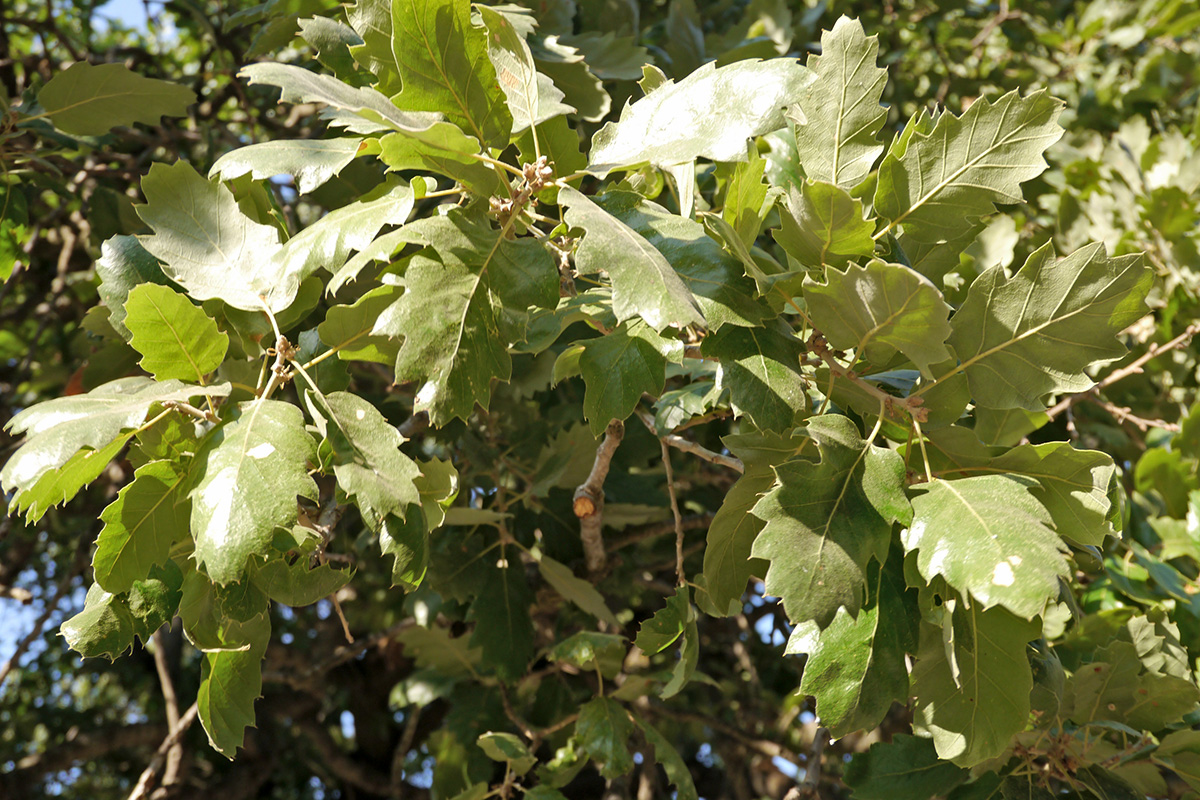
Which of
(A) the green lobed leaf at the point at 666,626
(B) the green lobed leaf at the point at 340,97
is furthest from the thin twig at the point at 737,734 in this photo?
(B) the green lobed leaf at the point at 340,97

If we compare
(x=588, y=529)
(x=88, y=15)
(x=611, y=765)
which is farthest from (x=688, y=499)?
(x=88, y=15)

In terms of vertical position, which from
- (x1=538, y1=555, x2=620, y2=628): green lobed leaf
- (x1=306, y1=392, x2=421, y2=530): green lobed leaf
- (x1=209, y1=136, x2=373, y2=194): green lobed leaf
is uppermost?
(x1=209, y1=136, x2=373, y2=194): green lobed leaf

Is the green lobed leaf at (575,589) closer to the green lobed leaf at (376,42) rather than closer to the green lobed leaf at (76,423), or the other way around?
the green lobed leaf at (76,423)

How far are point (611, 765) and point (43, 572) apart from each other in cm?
336

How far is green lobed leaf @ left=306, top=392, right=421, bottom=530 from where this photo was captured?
1.04 metres

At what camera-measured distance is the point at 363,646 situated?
7.90 feet

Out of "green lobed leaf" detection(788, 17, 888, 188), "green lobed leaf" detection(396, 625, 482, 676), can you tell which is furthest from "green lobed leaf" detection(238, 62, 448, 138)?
"green lobed leaf" detection(396, 625, 482, 676)

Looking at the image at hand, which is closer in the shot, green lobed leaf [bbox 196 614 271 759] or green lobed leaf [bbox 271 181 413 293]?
green lobed leaf [bbox 271 181 413 293]

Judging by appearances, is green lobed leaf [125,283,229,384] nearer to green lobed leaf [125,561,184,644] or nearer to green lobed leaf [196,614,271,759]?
green lobed leaf [125,561,184,644]

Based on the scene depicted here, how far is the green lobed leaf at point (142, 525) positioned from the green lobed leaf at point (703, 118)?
0.66 m

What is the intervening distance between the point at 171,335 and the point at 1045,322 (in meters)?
1.11

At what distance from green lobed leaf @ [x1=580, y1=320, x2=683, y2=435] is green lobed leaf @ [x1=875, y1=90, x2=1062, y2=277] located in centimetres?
36

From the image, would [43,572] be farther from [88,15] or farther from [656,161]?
[656,161]

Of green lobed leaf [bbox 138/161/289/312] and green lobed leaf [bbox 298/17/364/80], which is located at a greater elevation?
green lobed leaf [bbox 298/17/364/80]
